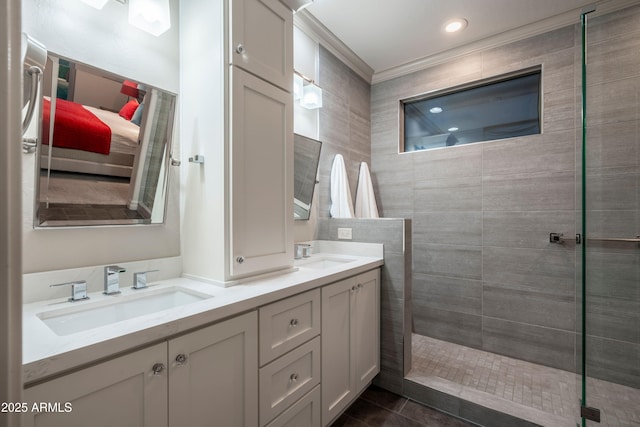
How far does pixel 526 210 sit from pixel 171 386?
253cm

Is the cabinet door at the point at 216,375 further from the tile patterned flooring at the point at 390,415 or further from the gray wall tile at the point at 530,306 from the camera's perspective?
the gray wall tile at the point at 530,306

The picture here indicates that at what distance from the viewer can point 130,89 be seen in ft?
4.11

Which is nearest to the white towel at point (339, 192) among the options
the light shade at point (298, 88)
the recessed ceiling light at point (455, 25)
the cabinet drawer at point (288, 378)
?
the light shade at point (298, 88)

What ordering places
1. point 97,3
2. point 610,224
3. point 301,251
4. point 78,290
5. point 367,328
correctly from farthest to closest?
1. point 301,251
2. point 367,328
3. point 610,224
4. point 97,3
5. point 78,290

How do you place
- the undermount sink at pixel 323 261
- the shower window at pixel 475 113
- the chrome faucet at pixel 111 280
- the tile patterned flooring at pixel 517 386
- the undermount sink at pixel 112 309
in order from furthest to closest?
the shower window at pixel 475 113, the undermount sink at pixel 323 261, the tile patterned flooring at pixel 517 386, the chrome faucet at pixel 111 280, the undermount sink at pixel 112 309

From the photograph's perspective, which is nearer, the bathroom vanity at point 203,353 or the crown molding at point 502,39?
the bathroom vanity at point 203,353

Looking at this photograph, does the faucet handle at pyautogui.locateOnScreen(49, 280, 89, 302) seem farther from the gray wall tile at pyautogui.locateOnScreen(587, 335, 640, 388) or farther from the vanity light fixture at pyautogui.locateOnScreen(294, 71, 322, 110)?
the gray wall tile at pyautogui.locateOnScreen(587, 335, 640, 388)

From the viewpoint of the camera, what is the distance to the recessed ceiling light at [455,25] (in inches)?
85.0

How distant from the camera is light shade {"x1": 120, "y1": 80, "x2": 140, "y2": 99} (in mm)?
1234

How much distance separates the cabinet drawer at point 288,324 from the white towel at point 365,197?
4.45 ft

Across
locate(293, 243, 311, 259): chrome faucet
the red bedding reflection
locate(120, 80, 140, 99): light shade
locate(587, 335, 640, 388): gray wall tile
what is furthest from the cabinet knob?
locate(587, 335, 640, 388): gray wall tile

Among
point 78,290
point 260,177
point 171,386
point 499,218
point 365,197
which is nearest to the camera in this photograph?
point 171,386

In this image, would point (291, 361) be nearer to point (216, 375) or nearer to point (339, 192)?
point (216, 375)

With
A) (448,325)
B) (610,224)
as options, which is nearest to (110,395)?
(610,224)
